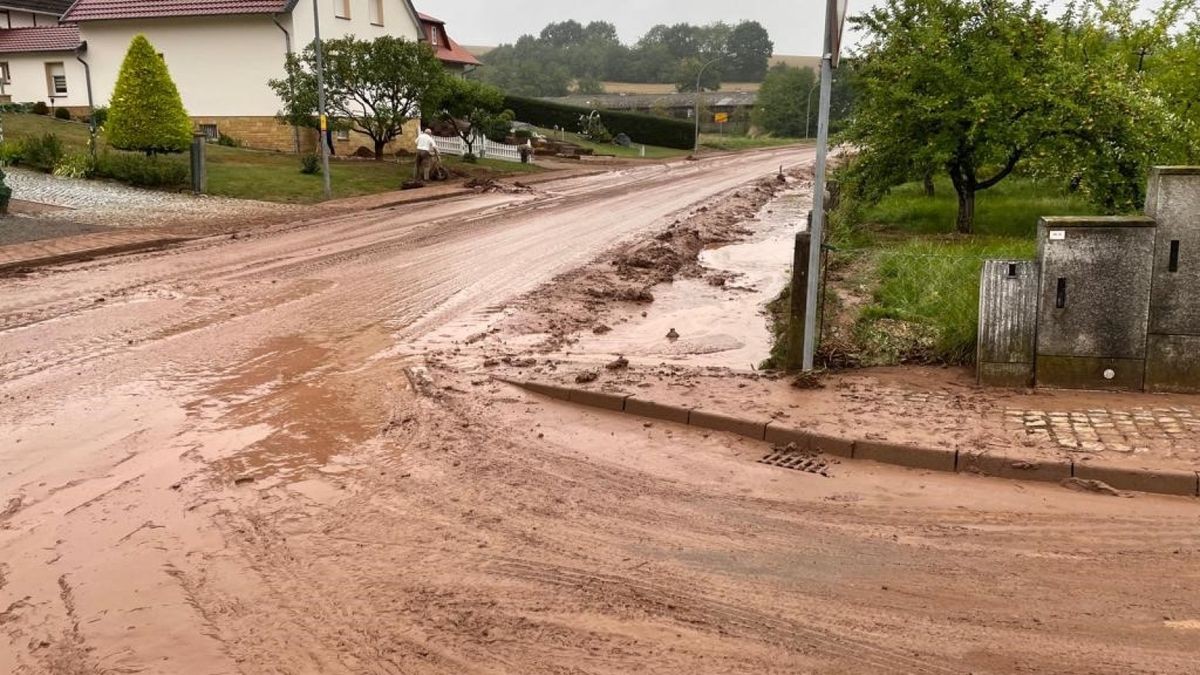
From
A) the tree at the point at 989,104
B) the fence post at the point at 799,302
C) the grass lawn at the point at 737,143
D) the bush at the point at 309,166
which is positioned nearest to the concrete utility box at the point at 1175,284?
the fence post at the point at 799,302

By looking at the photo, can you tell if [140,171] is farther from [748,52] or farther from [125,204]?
[748,52]

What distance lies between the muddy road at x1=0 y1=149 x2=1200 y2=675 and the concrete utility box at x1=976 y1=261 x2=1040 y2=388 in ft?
6.42

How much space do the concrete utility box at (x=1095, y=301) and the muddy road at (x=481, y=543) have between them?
6.44 feet

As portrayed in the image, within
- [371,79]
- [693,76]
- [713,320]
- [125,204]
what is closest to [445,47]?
[371,79]

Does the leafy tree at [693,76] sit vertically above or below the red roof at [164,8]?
above

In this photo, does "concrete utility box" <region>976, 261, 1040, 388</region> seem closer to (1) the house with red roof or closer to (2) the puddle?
(2) the puddle

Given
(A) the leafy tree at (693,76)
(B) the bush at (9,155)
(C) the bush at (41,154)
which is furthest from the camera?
(A) the leafy tree at (693,76)

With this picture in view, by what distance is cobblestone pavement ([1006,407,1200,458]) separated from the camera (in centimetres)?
578

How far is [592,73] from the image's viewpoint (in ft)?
472

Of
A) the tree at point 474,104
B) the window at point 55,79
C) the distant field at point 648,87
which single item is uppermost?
the distant field at point 648,87

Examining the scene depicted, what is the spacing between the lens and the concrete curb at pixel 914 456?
5.33 metres

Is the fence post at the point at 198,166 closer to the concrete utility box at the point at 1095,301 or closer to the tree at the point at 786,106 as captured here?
the concrete utility box at the point at 1095,301

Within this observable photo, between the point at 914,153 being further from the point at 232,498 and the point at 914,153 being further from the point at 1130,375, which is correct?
the point at 232,498

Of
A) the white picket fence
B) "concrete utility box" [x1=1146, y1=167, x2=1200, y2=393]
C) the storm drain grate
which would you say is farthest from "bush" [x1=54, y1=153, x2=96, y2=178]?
"concrete utility box" [x1=1146, y1=167, x2=1200, y2=393]
